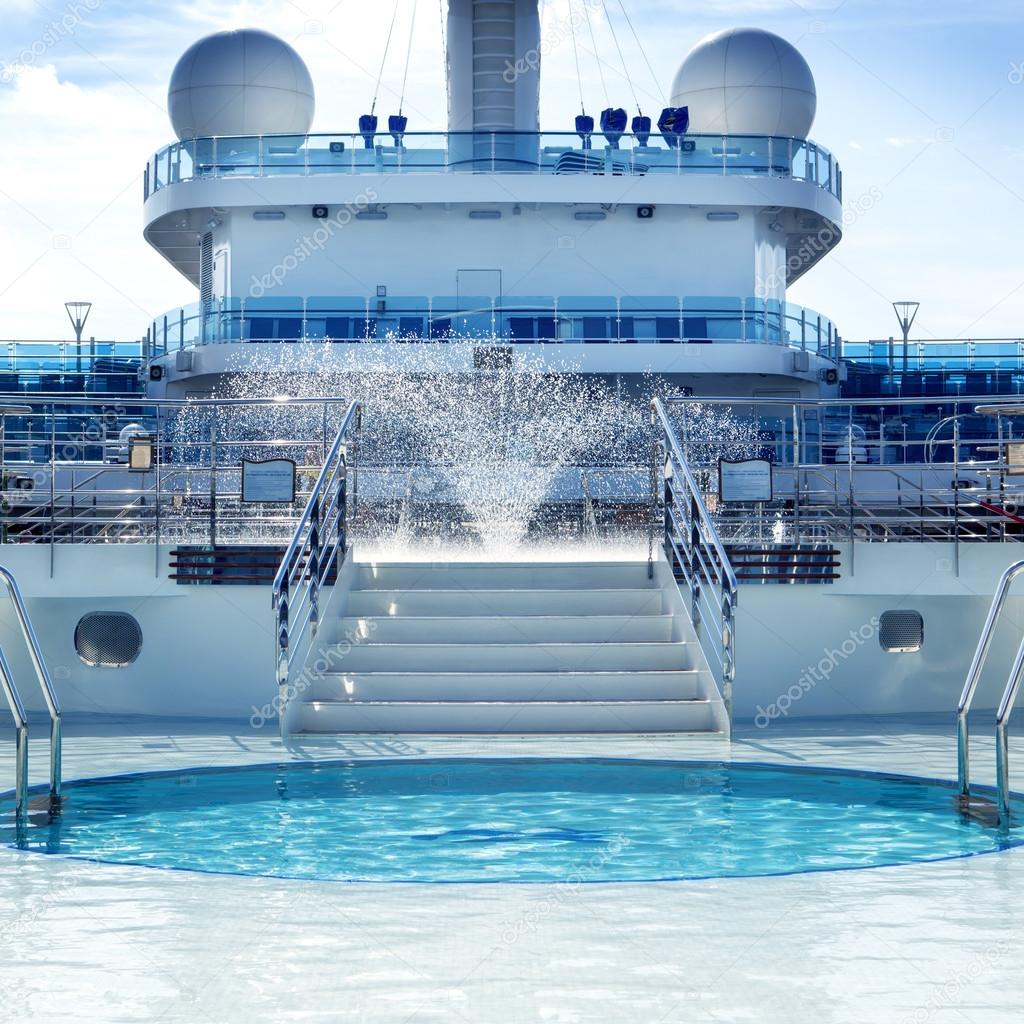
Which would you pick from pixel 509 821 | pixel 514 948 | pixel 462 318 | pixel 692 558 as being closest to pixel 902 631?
pixel 692 558

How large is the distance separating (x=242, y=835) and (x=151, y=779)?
1.64 metres

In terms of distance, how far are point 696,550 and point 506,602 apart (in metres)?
1.53

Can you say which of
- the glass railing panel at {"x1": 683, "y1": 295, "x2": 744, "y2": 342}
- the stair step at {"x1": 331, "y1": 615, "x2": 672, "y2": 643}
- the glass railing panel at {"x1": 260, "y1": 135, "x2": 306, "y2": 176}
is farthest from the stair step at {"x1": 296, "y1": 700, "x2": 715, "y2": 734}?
the glass railing panel at {"x1": 260, "y1": 135, "x2": 306, "y2": 176}

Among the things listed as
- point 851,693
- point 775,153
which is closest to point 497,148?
point 775,153

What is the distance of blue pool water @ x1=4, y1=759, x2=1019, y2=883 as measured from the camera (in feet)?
20.3

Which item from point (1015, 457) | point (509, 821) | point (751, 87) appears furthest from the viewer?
point (751, 87)

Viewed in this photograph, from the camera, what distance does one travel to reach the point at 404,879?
585 cm

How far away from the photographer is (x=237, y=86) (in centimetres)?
2348

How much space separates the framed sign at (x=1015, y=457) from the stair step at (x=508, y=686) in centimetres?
329

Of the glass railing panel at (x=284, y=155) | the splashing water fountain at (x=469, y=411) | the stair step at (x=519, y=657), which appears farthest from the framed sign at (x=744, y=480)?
the glass railing panel at (x=284, y=155)

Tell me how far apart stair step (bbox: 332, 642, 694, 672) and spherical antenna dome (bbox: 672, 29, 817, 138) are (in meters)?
15.7

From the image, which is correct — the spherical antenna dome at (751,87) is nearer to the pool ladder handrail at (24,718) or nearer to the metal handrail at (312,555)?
the metal handrail at (312,555)

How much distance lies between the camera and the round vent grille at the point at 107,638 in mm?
11227

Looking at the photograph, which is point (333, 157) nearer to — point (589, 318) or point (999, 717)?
point (589, 318)
